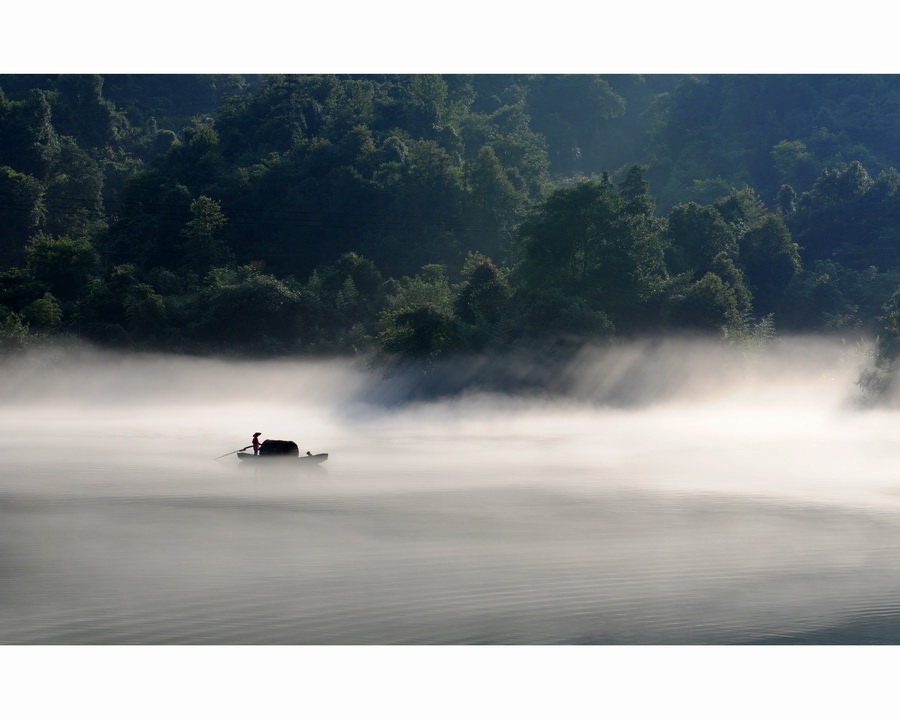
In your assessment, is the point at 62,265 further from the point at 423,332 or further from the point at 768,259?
the point at 768,259

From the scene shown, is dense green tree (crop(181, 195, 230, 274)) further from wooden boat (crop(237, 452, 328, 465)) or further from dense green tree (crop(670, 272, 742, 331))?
wooden boat (crop(237, 452, 328, 465))

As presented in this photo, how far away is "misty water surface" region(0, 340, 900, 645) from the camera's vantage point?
41.8 feet

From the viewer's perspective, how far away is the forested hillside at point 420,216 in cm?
4259

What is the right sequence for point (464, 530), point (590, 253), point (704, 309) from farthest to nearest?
point (590, 253) < point (704, 309) < point (464, 530)

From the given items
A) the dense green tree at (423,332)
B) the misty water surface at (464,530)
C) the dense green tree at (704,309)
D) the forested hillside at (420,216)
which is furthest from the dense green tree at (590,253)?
the misty water surface at (464,530)

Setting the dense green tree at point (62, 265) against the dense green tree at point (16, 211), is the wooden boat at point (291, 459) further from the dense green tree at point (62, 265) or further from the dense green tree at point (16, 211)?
the dense green tree at point (16, 211)

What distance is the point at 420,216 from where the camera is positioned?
5941 cm

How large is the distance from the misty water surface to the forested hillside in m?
5.96

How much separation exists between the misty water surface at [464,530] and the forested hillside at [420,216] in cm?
596

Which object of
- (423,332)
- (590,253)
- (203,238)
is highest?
(203,238)

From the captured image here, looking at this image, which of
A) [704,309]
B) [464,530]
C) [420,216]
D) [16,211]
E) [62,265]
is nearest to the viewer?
[464,530]

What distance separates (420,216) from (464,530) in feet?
140

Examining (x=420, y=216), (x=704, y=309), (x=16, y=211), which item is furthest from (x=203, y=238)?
(x=704, y=309)

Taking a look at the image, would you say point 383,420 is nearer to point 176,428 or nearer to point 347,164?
point 176,428
